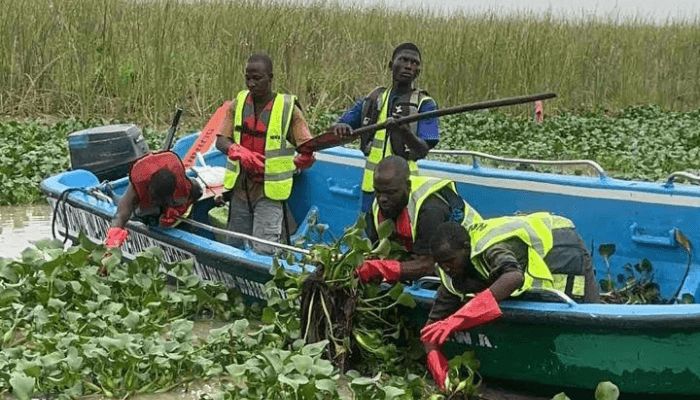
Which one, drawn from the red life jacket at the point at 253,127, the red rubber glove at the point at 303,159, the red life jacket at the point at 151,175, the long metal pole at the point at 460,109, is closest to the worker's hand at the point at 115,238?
the red life jacket at the point at 151,175

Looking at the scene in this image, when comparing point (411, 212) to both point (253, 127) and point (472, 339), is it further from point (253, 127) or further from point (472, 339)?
point (253, 127)

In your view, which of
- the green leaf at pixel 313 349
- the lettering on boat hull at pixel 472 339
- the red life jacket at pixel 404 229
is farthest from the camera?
the red life jacket at pixel 404 229

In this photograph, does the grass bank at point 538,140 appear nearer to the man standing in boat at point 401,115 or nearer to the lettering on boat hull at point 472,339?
the man standing in boat at point 401,115

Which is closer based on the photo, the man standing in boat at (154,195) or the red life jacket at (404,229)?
the red life jacket at (404,229)

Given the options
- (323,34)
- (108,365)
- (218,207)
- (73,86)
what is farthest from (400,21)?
(108,365)

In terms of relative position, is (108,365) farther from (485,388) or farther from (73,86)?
(73,86)

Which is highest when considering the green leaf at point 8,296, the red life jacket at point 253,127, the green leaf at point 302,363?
the red life jacket at point 253,127

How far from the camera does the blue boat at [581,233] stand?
181 inches

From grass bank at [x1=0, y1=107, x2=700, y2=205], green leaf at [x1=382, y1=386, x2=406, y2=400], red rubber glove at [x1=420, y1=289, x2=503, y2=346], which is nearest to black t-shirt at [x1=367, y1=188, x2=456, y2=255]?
red rubber glove at [x1=420, y1=289, x2=503, y2=346]

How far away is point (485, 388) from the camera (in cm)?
517

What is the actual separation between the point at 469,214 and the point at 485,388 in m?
0.80

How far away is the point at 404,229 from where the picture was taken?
536 cm

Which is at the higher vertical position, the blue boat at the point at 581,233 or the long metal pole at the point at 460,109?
the long metal pole at the point at 460,109

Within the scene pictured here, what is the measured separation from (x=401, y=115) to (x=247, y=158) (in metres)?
0.93
